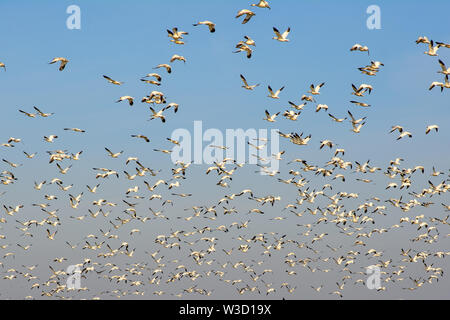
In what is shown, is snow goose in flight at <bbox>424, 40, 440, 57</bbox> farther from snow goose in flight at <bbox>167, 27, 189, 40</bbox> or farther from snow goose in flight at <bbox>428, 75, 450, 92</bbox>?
snow goose in flight at <bbox>167, 27, 189, 40</bbox>

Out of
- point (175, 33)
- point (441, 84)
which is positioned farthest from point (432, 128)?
point (175, 33)

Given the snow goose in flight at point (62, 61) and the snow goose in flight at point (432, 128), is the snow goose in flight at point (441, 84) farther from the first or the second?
the snow goose in flight at point (62, 61)

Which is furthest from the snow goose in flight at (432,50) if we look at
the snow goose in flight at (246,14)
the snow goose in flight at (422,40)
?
the snow goose in flight at (246,14)

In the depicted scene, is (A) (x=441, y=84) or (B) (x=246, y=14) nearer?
(B) (x=246, y=14)

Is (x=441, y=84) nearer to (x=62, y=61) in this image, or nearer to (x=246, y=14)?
(x=246, y=14)

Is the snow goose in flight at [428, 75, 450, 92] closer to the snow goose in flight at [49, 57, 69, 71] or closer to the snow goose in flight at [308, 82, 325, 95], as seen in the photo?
the snow goose in flight at [308, 82, 325, 95]

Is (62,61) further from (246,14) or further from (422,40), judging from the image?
(422,40)

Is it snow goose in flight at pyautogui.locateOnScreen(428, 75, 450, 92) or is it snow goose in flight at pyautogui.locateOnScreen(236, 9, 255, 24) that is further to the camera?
snow goose in flight at pyautogui.locateOnScreen(428, 75, 450, 92)

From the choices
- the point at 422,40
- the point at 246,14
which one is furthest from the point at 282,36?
→ the point at 422,40

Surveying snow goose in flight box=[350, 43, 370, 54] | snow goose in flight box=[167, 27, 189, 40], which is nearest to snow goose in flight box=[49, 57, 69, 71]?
snow goose in flight box=[167, 27, 189, 40]

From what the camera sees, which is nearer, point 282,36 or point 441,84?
point 282,36
